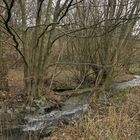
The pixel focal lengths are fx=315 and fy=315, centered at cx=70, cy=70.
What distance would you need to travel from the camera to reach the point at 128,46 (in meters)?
14.5

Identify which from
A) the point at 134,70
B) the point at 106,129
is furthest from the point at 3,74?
the point at 134,70

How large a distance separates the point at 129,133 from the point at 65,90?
345 inches

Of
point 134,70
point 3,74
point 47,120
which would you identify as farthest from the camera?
point 134,70

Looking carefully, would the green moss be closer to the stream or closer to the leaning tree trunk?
the stream

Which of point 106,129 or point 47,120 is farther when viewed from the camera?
point 47,120

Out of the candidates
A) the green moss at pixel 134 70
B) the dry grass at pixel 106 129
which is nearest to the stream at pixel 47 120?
the dry grass at pixel 106 129

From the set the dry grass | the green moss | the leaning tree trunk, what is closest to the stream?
the dry grass

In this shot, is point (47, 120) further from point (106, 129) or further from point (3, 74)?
point (3, 74)

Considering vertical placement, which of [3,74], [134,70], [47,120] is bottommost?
[47,120]

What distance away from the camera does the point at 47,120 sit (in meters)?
10.1

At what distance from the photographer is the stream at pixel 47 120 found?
27.9 feet

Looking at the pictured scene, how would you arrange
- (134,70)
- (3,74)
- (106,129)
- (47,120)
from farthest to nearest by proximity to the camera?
(134,70), (3,74), (47,120), (106,129)

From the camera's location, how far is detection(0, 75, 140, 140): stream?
27.9 ft

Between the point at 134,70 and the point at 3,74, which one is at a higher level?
the point at 3,74
